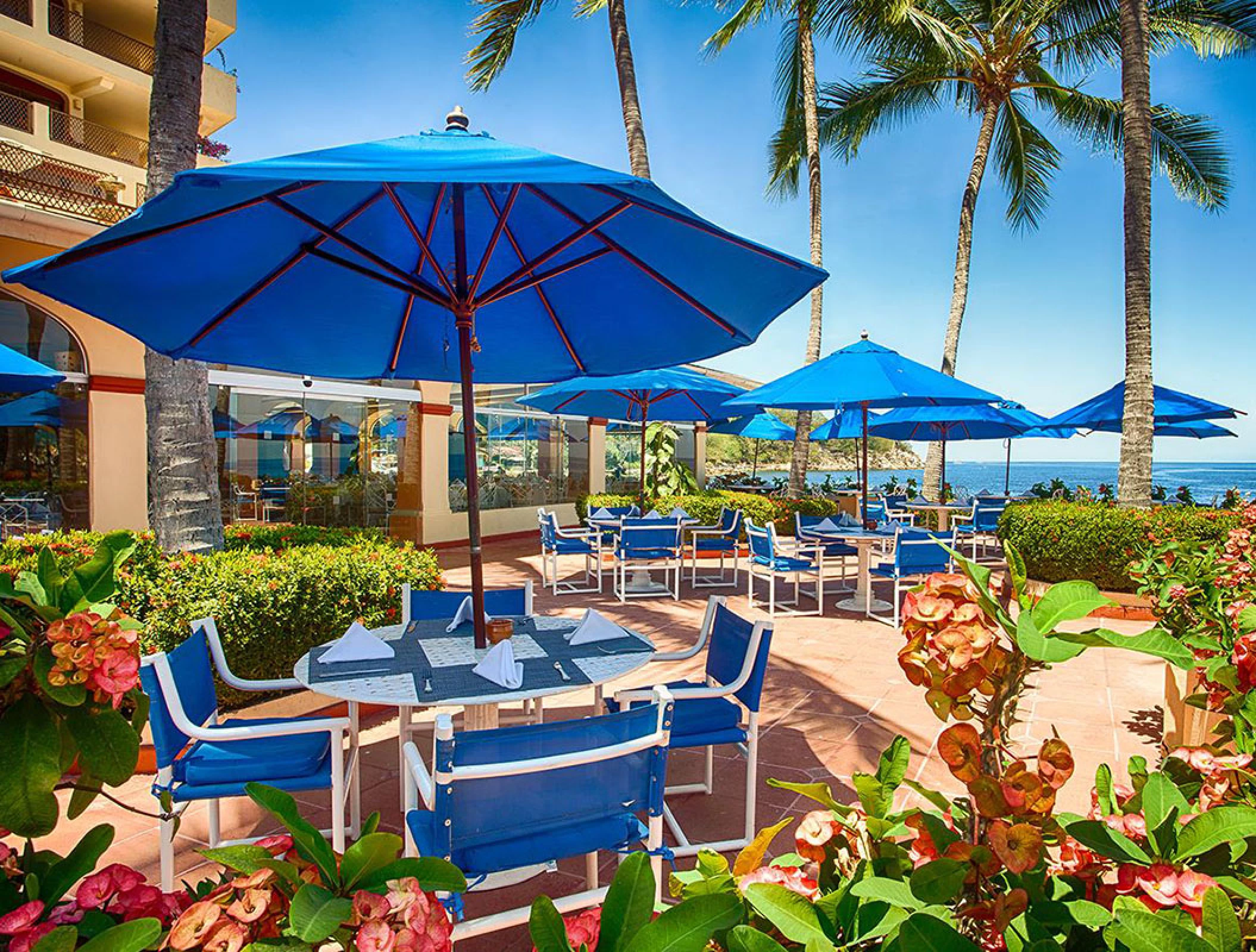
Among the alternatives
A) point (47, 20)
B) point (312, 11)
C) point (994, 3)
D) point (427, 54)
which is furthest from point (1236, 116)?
point (47, 20)

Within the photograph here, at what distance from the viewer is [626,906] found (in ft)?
2.52

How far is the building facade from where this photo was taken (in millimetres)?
9547

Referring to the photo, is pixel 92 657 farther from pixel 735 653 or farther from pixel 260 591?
pixel 260 591

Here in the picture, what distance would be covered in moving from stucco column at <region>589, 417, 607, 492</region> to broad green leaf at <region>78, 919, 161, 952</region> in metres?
16.8

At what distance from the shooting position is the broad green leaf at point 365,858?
781 millimetres

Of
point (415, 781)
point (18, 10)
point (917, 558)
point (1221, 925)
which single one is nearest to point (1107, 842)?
point (1221, 925)

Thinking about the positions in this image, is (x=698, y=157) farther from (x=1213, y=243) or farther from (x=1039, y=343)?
(x=1039, y=343)

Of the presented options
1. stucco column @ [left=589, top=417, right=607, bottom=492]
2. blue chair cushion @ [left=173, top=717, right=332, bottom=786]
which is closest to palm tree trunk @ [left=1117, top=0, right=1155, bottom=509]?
blue chair cushion @ [left=173, top=717, right=332, bottom=786]

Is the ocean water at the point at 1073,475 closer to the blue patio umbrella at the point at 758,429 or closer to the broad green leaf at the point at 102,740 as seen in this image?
the blue patio umbrella at the point at 758,429

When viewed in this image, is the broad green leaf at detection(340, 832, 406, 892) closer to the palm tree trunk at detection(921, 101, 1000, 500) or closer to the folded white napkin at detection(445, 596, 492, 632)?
the folded white napkin at detection(445, 596, 492, 632)

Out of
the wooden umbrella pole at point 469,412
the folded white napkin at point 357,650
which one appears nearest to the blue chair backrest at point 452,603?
the wooden umbrella pole at point 469,412

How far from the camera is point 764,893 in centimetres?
79

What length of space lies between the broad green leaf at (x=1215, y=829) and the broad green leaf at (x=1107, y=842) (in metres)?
0.04

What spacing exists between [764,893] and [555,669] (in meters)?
2.22
